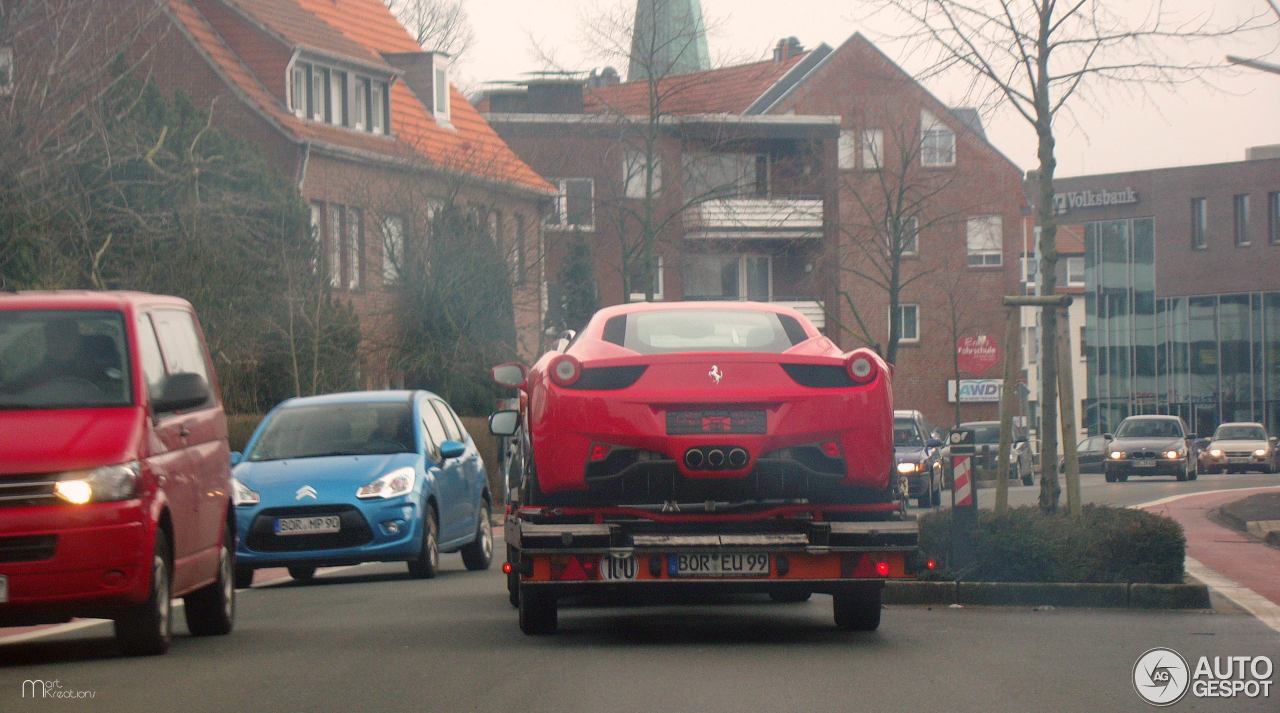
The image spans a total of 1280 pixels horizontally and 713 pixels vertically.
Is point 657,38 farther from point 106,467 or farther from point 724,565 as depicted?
point 106,467

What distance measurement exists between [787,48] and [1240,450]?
94.2ft

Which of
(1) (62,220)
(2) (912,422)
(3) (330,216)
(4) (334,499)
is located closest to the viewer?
(4) (334,499)

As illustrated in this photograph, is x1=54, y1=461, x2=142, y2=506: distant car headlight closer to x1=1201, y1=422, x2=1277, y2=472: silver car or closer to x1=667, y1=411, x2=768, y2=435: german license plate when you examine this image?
x1=667, y1=411, x2=768, y2=435: german license plate

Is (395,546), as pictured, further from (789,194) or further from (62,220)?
(789,194)

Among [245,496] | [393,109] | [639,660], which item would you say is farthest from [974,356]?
[639,660]

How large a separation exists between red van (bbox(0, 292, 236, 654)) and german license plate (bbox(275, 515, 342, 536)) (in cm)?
363

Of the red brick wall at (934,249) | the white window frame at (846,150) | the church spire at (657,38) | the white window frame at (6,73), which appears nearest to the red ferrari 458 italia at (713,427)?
the white window frame at (6,73)

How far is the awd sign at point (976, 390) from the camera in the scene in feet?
246

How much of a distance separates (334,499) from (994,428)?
1516 inches

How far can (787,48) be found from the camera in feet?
275

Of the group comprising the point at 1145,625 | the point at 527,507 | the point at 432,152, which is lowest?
the point at 1145,625

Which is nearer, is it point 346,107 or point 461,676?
point 461,676

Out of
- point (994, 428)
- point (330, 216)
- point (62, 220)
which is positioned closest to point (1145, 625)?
point (62, 220)

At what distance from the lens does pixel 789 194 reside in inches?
2534
